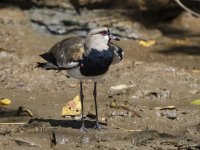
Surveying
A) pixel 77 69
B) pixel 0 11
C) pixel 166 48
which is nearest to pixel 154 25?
pixel 166 48

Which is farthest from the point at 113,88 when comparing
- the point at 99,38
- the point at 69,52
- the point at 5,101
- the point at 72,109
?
the point at 99,38

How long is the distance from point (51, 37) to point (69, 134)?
160 inches

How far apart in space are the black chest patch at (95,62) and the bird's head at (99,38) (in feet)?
0.19

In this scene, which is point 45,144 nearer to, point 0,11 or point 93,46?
point 93,46

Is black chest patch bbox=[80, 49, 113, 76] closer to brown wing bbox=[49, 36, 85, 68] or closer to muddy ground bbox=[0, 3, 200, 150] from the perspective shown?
brown wing bbox=[49, 36, 85, 68]

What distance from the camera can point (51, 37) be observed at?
10.1 m

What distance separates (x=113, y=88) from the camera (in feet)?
26.5

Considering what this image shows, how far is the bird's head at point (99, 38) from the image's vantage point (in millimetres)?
6043

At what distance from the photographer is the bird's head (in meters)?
6.04

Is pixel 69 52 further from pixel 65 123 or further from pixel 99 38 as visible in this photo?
pixel 65 123

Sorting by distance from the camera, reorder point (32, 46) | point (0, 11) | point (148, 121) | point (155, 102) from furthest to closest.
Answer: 1. point (0, 11)
2. point (32, 46)
3. point (155, 102)
4. point (148, 121)

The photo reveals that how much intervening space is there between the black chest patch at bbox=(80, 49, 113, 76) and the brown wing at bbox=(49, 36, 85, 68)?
0.08 m

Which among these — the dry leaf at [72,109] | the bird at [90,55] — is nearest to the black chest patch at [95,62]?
the bird at [90,55]

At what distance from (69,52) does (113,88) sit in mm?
1966
